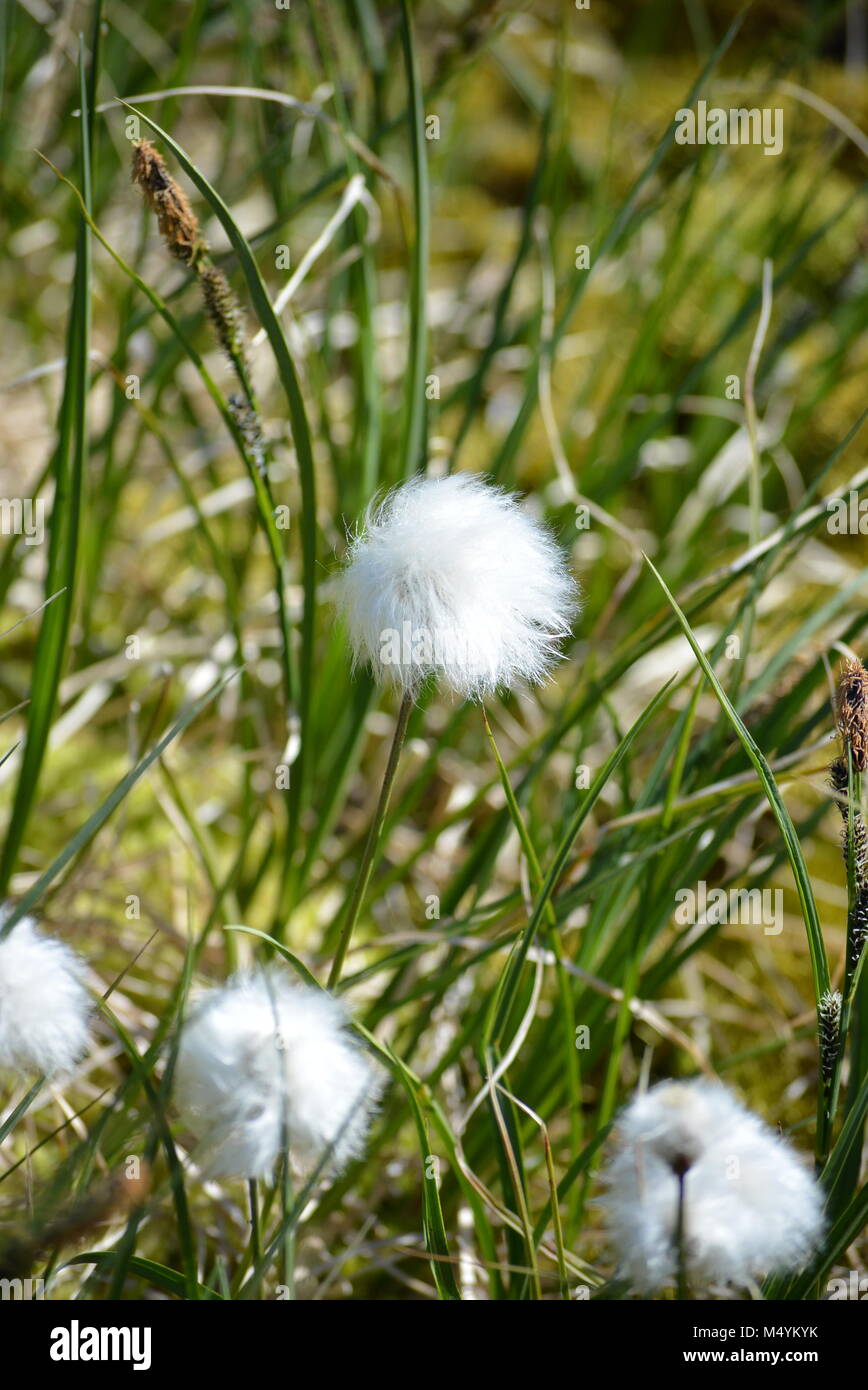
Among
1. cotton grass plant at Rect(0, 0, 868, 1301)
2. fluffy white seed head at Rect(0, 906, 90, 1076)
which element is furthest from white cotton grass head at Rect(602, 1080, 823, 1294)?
fluffy white seed head at Rect(0, 906, 90, 1076)

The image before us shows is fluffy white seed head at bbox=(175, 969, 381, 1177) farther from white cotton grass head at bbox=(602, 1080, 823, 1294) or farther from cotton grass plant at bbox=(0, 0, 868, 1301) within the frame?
white cotton grass head at bbox=(602, 1080, 823, 1294)

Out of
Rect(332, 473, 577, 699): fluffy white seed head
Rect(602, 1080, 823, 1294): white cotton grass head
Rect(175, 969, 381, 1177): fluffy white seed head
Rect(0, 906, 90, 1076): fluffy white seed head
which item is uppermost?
Rect(332, 473, 577, 699): fluffy white seed head

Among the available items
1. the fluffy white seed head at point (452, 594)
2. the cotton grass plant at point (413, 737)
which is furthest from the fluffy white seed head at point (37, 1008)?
the fluffy white seed head at point (452, 594)

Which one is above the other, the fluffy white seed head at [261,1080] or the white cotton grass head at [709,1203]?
the fluffy white seed head at [261,1080]

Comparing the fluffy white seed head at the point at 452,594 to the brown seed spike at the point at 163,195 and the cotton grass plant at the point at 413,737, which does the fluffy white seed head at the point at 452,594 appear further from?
the brown seed spike at the point at 163,195

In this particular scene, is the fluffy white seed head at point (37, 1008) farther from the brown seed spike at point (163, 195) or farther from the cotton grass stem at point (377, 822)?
the brown seed spike at point (163, 195)

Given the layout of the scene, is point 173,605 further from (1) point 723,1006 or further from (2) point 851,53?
(2) point 851,53

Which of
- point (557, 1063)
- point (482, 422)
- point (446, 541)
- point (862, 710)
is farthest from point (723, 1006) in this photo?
point (482, 422)

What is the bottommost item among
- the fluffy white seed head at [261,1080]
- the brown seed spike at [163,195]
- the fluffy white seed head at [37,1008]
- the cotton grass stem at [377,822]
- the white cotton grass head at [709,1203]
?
the white cotton grass head at [709,1203]
